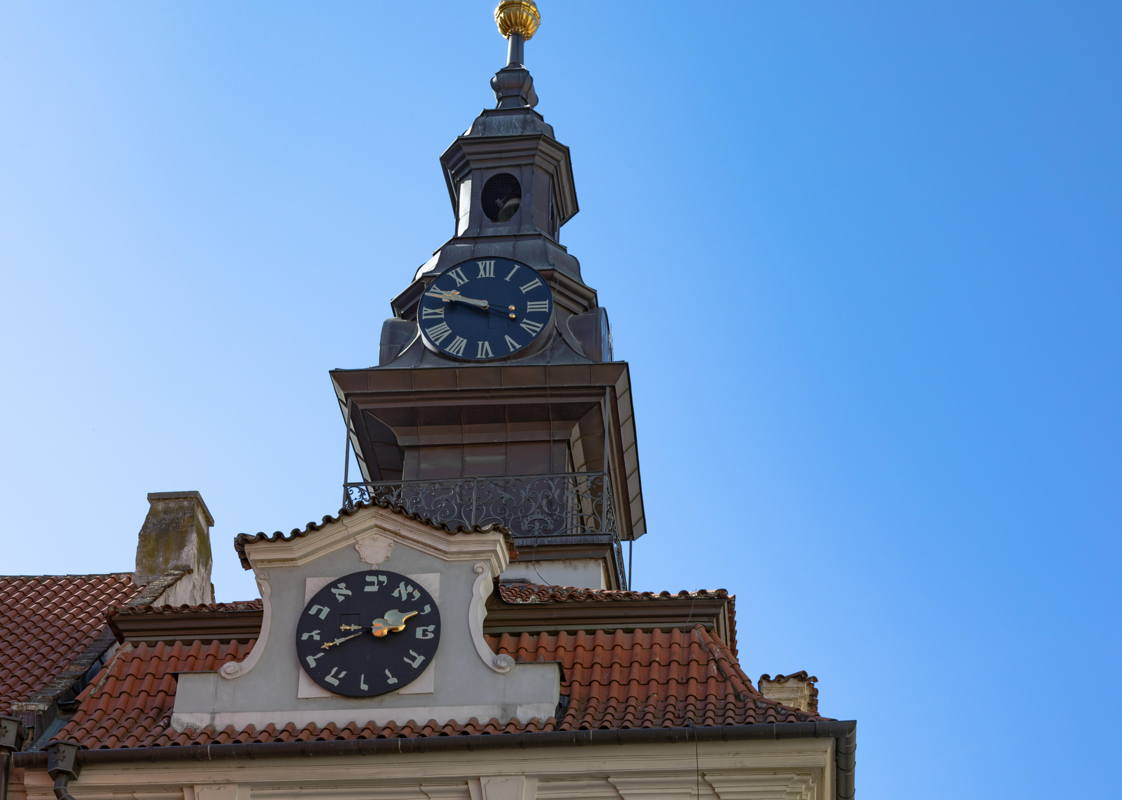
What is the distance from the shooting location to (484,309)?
105 feet

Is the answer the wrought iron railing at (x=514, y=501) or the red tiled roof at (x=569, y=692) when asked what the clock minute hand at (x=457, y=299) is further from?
the red tiled roof at (x=569, y=692)

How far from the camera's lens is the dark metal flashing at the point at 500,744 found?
69.6ft

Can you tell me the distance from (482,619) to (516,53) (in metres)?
17.7

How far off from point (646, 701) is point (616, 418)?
9.59 meters

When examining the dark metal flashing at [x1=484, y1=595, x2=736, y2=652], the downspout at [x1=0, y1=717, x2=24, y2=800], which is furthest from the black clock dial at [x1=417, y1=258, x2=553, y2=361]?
the downspout at [x1=0, y1=717, x2=24, y2=800]

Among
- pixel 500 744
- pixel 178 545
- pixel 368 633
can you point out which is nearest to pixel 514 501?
pixel 178 545

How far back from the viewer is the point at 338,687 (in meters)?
22.5

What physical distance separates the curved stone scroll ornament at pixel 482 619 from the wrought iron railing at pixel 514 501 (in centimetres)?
613

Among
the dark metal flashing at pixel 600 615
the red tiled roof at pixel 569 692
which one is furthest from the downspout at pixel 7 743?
the dark metal flashing at pixel 600 615

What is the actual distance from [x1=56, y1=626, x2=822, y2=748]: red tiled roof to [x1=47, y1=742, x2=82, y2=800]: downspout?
36 cm

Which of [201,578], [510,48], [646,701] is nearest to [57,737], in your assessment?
[646,701]

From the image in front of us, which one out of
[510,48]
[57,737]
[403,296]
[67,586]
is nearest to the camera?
[57,737]

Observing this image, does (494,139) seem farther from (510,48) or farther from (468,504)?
(468,504)

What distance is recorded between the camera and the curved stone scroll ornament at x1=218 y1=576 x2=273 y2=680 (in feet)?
74.6
